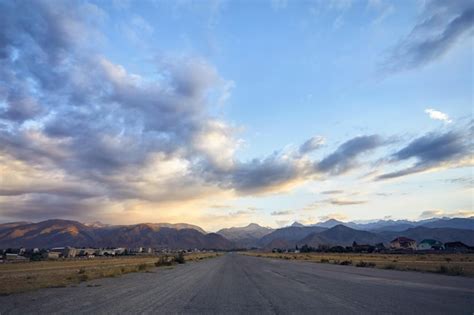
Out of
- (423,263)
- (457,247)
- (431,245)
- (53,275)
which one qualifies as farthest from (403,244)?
(53,275)

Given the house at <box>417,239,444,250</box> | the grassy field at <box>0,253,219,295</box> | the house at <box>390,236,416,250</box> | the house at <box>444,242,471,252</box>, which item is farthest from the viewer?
the house at <box>390,236,416,250</box>

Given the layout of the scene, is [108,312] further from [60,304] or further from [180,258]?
[180,258]

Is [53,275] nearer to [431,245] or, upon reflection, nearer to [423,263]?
[423,263]

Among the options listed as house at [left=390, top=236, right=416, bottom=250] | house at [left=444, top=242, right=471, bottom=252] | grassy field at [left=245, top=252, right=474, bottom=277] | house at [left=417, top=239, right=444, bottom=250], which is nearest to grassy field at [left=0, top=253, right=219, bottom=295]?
grassy field at [left=245, top=252, right=474, bottom=277]

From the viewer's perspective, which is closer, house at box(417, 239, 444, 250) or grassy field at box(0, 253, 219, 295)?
grassy field at box(0, 253, 219, 295)

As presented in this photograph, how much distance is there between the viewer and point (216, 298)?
54.6 feet

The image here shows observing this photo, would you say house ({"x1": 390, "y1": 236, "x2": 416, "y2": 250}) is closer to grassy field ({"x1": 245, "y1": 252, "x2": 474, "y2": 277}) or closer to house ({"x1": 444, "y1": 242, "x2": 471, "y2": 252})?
house ({"x1": 444, "y1": 242, "x2": 471, "y2": 252})

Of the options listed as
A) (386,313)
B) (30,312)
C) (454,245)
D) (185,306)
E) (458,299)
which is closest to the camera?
(386,313)

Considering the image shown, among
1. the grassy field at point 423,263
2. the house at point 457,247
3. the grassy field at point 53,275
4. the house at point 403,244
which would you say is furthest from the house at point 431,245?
the grassy field at point 53,275

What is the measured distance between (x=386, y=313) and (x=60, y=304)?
1094 centimetres

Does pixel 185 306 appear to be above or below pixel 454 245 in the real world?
below

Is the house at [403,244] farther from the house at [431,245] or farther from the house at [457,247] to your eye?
the house at [457,247]

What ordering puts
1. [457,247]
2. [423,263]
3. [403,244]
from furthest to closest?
[403,244] < [457,247] < [423,263]

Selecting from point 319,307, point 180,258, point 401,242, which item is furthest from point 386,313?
point 401,242
